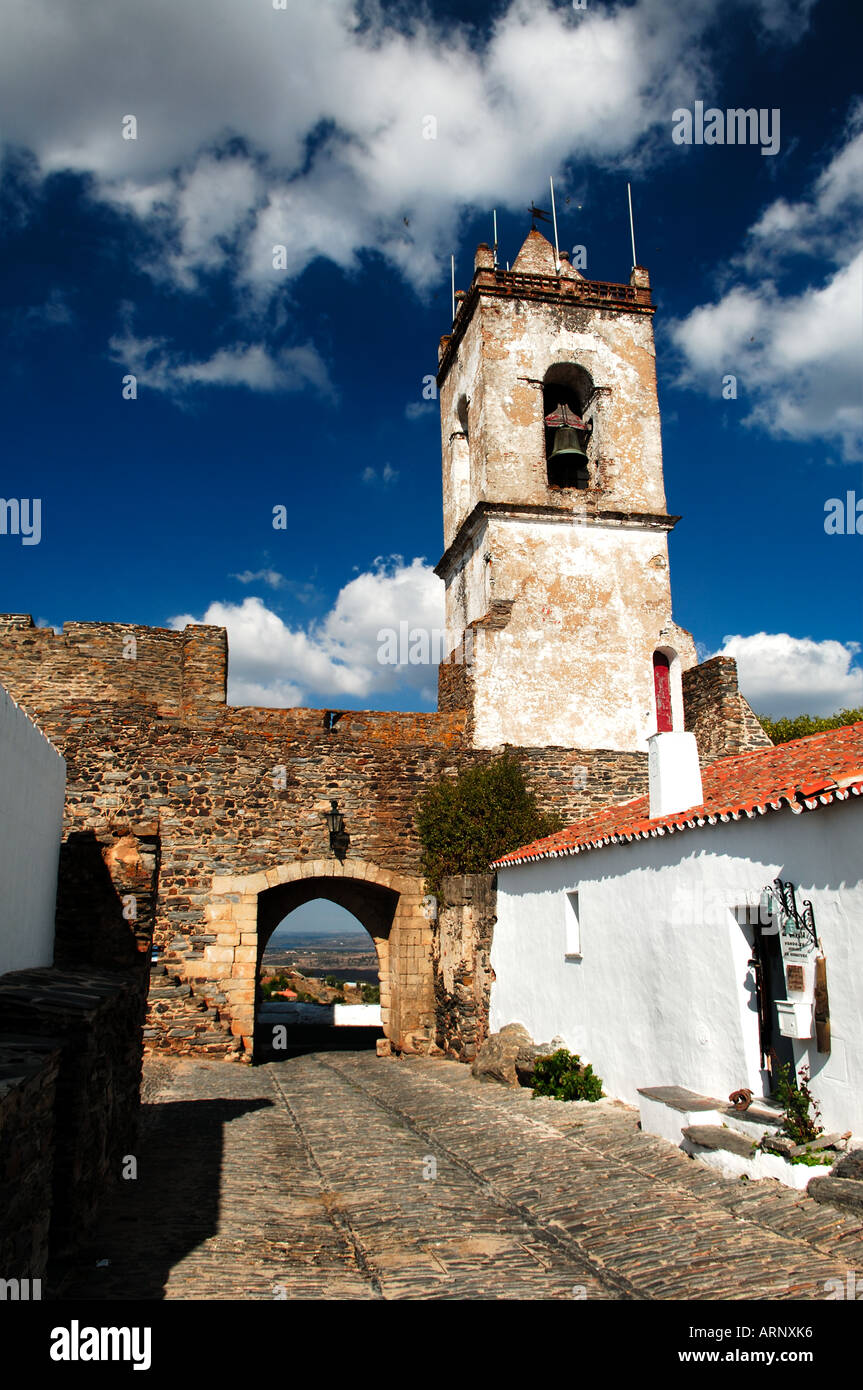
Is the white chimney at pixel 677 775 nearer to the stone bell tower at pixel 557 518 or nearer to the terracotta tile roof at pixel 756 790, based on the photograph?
the terracotta tile roof at pixel 756 790

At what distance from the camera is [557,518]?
64.4 ft

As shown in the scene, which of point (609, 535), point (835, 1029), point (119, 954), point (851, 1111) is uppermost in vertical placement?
point (609, 535)

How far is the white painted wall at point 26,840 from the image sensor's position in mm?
6750

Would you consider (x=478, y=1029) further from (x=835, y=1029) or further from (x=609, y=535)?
(x=609, y=535)

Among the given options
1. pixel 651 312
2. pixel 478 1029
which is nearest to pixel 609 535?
pixel 651 312

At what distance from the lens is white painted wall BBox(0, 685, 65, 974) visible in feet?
22.1

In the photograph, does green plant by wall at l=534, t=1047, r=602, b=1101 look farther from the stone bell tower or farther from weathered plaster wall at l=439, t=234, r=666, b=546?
weathered plaster wall at l=439, t=234, r=666, b=546

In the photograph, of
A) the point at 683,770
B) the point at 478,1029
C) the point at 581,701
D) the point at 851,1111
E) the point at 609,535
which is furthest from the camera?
the point at 609,535

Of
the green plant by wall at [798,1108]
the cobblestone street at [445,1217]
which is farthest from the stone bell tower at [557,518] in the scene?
the green plant by wall at [798,1108]

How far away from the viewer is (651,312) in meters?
21.9

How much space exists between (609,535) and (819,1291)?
16.5 meters

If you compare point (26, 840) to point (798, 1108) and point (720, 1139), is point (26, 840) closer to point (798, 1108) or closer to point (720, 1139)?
point (720, 1139)

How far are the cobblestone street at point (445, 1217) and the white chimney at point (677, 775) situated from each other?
314 centimetres

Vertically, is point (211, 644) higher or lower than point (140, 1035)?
higher
